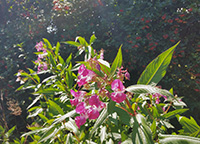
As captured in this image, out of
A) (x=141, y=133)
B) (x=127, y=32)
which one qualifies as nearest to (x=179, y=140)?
(x=141, y=133)

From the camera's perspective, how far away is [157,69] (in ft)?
2.76

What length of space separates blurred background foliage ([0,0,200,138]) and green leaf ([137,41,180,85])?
260cm

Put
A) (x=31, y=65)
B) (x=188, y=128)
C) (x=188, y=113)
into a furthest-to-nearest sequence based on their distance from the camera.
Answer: (x=31, y=65)
(x=188, y=113)
(x=188, y=128)

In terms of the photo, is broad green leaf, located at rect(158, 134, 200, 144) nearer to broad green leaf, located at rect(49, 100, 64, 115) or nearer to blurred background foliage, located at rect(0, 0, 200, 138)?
broad green leaf, located at rect(49, 100, 64, 115)

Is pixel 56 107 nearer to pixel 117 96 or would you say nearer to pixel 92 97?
pixel 92 97

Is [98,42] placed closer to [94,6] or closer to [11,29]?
[94,6]

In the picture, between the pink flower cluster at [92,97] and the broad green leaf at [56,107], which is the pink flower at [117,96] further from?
the broad green leaf at [56,107]

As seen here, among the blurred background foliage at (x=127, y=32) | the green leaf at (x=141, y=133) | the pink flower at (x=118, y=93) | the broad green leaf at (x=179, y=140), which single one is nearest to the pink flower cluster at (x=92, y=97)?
the pink flower at (x=118, y=93)

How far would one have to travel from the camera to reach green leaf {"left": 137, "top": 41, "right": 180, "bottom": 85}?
0.82m

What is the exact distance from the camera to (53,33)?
4297mm

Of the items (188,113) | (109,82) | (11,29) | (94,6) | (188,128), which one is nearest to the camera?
(109,82)

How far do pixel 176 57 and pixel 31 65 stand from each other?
3.50 meters

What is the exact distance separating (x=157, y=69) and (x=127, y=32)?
9.14ft

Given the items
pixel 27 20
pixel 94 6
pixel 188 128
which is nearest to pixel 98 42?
pixel 94 6
